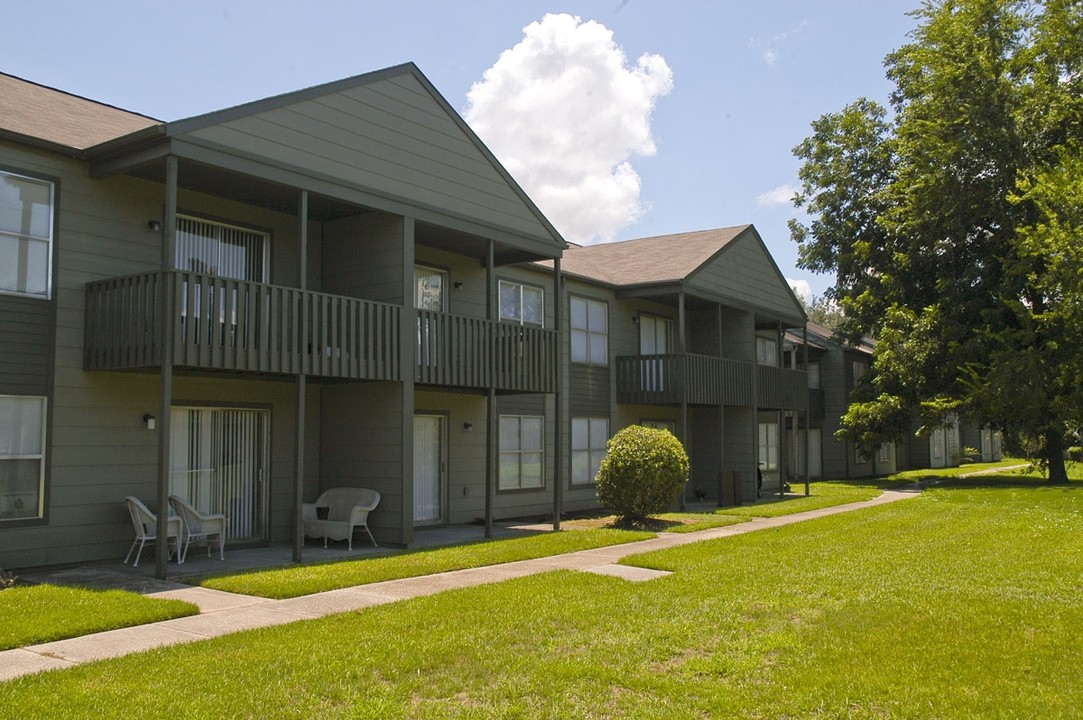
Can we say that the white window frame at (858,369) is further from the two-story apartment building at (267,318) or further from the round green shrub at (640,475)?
the round green shrub at (640,475)

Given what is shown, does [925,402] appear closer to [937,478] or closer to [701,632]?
[937,478]

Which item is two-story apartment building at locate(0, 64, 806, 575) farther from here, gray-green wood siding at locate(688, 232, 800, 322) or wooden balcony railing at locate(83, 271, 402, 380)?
gray-green wood siding at locate(688, 232, 800, 322)

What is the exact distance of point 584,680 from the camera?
6.39 meters

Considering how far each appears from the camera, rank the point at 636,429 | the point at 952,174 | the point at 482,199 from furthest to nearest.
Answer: the point at 952,174 < the point at 636,429 < the point at 482,199

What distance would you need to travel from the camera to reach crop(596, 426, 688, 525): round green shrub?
17.0 m

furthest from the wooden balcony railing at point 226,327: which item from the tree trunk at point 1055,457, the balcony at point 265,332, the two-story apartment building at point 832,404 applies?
the two-story apartment building at point 832,404

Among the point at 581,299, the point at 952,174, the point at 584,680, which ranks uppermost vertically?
the point at 952,174

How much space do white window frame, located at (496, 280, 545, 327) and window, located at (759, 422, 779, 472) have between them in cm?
1024

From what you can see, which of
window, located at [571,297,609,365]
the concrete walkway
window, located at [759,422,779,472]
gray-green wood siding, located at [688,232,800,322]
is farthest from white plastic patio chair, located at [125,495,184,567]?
window, located at [759,422,779,472]

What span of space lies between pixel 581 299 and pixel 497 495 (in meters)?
5.27

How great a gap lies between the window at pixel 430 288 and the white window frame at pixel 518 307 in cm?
160

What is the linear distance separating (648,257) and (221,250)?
1309cm

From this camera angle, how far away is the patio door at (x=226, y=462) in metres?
13.2

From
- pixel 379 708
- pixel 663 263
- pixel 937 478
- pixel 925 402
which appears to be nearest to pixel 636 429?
pixel 663 263
